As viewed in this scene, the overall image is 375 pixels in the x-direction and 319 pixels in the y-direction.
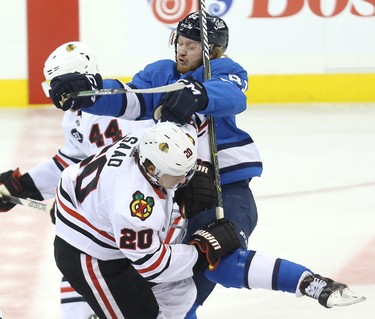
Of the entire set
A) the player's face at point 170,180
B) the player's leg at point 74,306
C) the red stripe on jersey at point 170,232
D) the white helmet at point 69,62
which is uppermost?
the white helmet at point 69,62

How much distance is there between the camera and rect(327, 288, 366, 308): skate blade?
118 inches

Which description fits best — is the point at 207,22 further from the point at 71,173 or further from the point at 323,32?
the point at 323,32

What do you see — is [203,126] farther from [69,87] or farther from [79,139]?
[79,139]

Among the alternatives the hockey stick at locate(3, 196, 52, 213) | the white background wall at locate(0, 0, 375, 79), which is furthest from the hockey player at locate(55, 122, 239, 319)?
the white background wall at locate(0, 0, 375, 79)

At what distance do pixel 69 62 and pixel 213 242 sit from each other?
95 cm

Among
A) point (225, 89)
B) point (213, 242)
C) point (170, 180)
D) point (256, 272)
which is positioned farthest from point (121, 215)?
point (225, 89)

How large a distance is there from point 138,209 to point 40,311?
3.89 feet

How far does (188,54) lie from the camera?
3.55 meters

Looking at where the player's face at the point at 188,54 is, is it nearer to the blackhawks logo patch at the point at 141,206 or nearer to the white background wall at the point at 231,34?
the blackhawks logo patch at the point at 141,206

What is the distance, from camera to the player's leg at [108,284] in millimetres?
3287

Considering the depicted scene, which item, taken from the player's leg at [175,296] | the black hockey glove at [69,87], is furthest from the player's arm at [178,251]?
the black hockey glove at [69,87]

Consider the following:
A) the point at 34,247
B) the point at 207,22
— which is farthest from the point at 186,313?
the point at 34,247

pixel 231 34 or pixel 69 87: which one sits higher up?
pixel 69 87

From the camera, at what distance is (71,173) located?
325 cm
